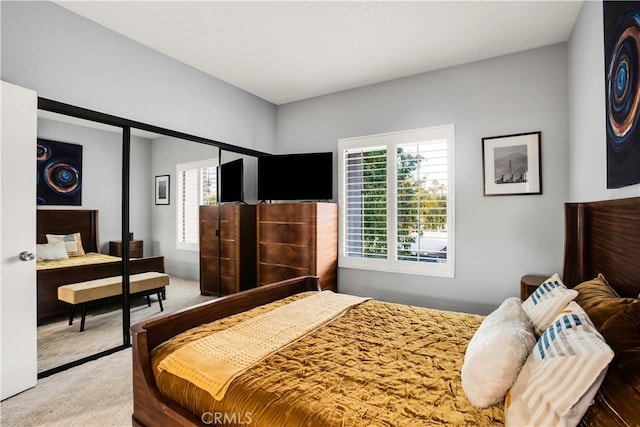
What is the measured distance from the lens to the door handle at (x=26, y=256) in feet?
7.18

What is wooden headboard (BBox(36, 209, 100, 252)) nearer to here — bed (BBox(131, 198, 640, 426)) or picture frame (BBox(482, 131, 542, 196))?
bed (BBox(131, 198, 640, 426))

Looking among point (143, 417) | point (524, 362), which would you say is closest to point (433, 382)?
point (524, 362)

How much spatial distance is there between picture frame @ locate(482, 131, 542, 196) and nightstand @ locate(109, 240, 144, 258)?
11.2ft

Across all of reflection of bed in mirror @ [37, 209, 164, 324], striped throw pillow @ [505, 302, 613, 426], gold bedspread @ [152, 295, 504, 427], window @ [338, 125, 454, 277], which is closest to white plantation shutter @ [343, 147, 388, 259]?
window @ [338, 125, 454, 277]

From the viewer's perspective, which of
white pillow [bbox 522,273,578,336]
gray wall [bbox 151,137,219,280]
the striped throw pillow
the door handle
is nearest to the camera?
the striped throw pillow

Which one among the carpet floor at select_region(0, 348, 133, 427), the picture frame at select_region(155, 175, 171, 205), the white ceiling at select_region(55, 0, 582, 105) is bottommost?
the carpet floor at select_region(0, 348, 133, 427)

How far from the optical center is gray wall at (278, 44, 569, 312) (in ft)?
9.55

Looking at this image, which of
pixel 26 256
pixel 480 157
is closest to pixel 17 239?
pixel 26 256

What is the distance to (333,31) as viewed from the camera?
9.02 feet

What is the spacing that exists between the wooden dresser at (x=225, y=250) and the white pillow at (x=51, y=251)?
55.4 inches

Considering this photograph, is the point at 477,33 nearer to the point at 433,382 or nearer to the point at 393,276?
the point at 393,276

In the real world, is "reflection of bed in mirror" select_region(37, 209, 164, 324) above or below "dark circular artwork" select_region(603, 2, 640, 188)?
below

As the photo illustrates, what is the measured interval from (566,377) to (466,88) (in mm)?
3109

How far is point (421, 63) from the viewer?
10.8 ft
